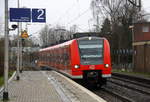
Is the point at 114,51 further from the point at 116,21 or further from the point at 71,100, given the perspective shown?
the point at 71,100

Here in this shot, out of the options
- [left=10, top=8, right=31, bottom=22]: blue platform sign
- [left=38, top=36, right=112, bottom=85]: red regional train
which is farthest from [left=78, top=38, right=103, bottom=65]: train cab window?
[left=10, top=8, right=31, bottom=22]: blue platform sign

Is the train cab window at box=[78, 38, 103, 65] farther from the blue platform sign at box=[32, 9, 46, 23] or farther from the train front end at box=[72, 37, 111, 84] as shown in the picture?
the blue platform sign at box=[32, 9, 46, 23]

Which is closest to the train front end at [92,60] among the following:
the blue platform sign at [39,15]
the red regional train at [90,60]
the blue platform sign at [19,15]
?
the red regional train at [90,60]

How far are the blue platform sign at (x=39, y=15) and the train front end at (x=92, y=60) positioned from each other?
411cm

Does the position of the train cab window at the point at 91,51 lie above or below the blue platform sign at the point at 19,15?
below

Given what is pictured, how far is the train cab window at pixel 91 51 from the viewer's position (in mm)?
19000

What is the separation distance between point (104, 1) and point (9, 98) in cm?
4963

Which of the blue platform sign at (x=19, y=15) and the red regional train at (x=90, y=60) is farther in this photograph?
the red regional train at (x=90, y=60)

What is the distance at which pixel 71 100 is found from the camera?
1182cm

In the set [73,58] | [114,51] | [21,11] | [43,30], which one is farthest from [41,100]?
[43,30]

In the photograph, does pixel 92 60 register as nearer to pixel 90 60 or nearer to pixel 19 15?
pixel 90 60

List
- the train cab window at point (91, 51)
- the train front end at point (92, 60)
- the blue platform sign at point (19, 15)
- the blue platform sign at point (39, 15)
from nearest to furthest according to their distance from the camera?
the blue platform sign at point (19, 15) → the blue platform sign at point (39, 15) → the train front end at point (92, 60) → the train cab window at point (91, 51)

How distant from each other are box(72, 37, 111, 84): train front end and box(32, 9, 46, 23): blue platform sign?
4.11 metres

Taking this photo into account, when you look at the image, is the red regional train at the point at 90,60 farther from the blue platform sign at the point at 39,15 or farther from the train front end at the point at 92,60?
the blue platform sign at the point at 39,15
